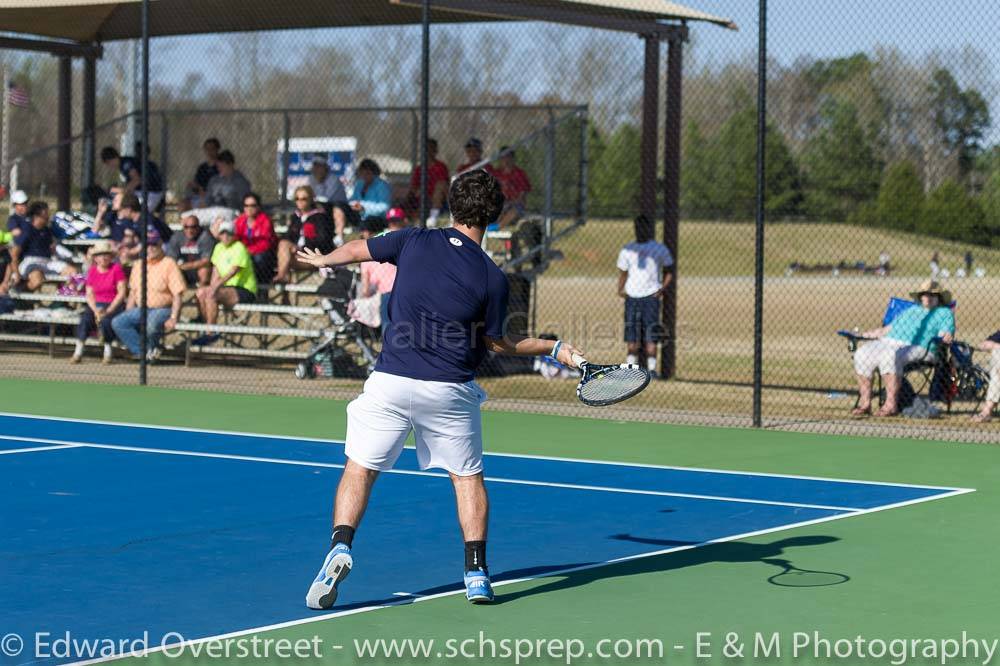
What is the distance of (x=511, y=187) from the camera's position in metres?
18.4

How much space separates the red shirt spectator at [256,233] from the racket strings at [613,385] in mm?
11648

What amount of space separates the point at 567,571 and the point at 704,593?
74cm

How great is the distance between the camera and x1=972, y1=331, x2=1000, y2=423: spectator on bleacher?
43.3 feet

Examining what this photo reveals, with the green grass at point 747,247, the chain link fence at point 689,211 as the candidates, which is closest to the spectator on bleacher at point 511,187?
the chain link fence at point 689,211

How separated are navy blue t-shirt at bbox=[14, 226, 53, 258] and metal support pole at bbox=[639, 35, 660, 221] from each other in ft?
25.7

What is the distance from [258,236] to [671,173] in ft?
15.6

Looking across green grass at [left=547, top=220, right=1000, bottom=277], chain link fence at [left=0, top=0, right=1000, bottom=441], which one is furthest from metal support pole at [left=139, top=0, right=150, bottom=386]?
green grass at [left=547, top=220, right=1000, bottom=277]

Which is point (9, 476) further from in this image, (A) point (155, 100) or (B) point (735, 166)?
(A) point (155, 100)

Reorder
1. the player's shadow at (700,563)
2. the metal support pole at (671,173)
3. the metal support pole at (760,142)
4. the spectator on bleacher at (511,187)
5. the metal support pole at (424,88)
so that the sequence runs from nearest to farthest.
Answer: the player's shadow at (700,563)
the metal support pole at (760,142)
the metal support pole at (424,88)
the metal support pole at (671,173)
the spectator on bleacher at (511,187)

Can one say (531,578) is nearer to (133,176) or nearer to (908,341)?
(908,341)

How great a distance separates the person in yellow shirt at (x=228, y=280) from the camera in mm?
17438

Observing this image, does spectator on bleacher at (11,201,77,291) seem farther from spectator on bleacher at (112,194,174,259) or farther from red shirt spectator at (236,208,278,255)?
red shirt spectator at (236,208,278,255)

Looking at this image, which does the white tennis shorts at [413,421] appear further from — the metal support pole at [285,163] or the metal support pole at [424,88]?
the metal support pole at [285,163]

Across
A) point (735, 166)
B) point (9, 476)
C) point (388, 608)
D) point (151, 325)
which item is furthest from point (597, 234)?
point (388, 608)
